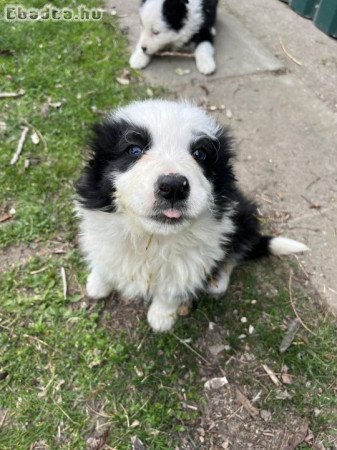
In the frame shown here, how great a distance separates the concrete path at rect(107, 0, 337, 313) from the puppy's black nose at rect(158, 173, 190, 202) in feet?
5.07

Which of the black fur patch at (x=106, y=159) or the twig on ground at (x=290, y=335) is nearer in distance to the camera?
the black fur patch at (x=106, y=159)

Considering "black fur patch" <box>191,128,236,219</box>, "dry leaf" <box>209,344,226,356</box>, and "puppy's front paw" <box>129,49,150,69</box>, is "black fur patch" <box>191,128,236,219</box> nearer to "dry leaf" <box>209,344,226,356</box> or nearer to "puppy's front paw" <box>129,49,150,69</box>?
"dry leaf" <box>209,344,226,356</box>

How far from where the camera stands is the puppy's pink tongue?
5.30 ft

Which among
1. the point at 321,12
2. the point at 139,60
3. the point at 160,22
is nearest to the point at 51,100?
the point at 139,60

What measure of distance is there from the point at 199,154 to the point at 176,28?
2.70m

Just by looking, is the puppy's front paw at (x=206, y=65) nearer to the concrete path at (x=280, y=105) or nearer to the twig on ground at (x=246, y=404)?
the concrete path at (x=280, y=105)

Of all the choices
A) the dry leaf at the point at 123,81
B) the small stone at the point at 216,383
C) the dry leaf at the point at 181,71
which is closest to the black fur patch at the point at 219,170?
the small stone at the point at 216,383

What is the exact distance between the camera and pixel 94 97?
3.68m

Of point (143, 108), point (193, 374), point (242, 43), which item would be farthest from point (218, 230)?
point (242, 43)

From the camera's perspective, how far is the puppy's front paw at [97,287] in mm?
2459

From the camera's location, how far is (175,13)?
12.8 feet

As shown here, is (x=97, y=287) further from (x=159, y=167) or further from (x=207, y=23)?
(x=207, y=23)

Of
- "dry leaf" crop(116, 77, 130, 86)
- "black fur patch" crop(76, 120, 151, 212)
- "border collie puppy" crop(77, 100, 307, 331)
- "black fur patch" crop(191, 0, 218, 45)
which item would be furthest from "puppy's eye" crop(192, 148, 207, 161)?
"black fur patch" crop(191, 0, 218, 45)

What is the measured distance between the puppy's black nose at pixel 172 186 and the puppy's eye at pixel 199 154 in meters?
0.25
